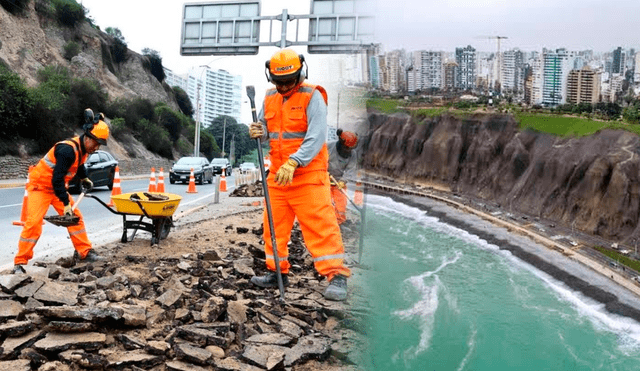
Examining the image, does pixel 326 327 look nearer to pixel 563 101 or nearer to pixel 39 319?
pixel 39 319

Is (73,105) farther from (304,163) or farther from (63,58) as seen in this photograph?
(304,163)

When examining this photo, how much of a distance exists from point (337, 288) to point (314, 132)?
107cm

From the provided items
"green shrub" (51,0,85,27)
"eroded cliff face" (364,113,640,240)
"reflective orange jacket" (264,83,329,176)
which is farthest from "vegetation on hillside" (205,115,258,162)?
"reflective orange jacket" (264,83,329,176)

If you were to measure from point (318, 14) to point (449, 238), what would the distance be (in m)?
9.37

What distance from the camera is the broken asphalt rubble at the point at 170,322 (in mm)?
3328

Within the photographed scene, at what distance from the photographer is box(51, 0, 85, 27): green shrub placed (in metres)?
39.5

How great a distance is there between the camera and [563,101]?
118ft

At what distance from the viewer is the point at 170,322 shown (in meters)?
4.02

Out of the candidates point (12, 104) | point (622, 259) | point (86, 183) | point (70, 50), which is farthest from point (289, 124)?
point (70, 50)

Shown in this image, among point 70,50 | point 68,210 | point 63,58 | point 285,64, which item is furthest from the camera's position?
point 70,50

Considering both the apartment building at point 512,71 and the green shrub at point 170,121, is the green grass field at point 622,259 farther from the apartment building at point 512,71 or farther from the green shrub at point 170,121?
the green shrub at point 170,121

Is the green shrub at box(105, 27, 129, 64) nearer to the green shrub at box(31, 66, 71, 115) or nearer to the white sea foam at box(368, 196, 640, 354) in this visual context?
the green shrub at box(31, 66, 71, 115)

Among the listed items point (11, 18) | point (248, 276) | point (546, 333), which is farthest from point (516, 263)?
point (11, 18)

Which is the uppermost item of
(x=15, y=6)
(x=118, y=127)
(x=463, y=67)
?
(x=15, y=6)
